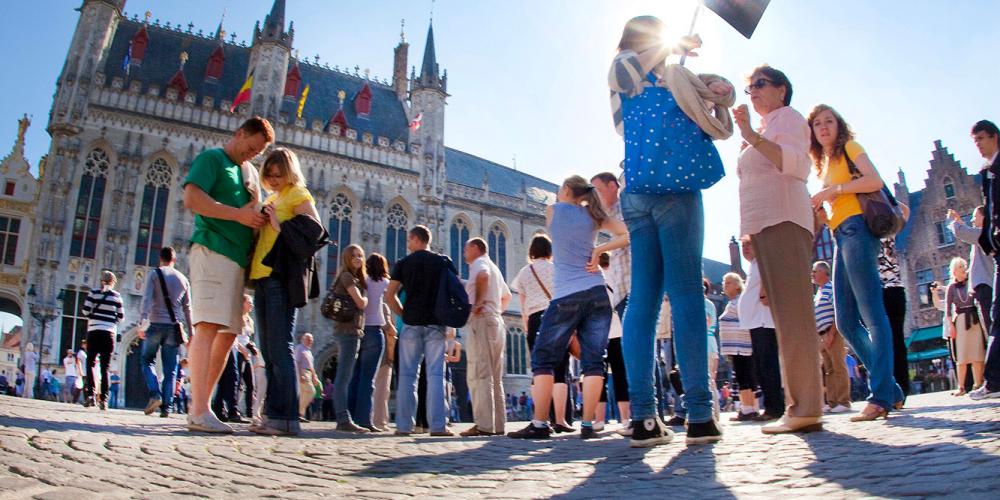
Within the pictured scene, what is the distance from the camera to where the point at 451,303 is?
5.55 meters

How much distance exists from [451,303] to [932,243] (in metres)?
30.9

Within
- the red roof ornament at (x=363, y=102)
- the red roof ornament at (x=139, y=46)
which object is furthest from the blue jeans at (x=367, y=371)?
the red roof ornament at (x=363, y=102)

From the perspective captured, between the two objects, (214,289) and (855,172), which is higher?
(855,172)

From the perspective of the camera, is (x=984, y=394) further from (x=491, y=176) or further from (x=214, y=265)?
(x=491, y=176)

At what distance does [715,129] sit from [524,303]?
313 centimetres

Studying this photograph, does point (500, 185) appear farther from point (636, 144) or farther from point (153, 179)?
point (636, 144)

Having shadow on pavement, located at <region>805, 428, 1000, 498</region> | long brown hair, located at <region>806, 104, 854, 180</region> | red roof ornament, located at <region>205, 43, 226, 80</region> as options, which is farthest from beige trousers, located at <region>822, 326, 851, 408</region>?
red roof ornament, located at <region>205, 43, 226, 80</region>

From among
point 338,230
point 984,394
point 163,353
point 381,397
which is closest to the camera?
point 984,394

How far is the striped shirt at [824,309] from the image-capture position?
6336 mm

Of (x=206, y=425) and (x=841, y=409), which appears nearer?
(x=206, y=425)

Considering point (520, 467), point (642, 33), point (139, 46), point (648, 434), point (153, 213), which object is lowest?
point (520, 467)

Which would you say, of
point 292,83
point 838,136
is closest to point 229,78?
point 292,83

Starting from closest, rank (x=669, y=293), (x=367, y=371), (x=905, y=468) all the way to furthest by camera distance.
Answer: (x=905, y=468) < (x=669, y=293) < (x=367, y=371)

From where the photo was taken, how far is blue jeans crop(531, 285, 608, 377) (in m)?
4.46
